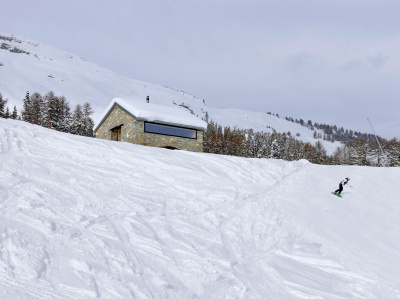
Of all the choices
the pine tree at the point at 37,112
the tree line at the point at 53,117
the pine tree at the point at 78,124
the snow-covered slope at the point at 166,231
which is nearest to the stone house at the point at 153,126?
the snow-covered slope at the point at 166,231

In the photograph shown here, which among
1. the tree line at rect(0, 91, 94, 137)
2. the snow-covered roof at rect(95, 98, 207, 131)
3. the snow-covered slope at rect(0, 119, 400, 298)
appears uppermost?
the tree line at rect(0, 91, 94, 137)

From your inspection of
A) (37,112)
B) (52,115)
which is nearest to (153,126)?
(52,115)

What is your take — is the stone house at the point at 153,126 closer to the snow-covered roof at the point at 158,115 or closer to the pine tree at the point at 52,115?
the snow-covered roof at the point at 158,115

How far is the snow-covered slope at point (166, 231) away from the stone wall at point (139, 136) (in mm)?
7010

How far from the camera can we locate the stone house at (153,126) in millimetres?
20891

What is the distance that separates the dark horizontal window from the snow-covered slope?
7.60 meters

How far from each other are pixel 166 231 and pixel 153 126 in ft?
50.9

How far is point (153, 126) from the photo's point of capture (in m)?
21.5

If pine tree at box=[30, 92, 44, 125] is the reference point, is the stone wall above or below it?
below

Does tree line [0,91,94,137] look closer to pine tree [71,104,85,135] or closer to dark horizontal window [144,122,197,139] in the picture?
pine tree [71,104,85,135]

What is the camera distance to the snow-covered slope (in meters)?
4.62

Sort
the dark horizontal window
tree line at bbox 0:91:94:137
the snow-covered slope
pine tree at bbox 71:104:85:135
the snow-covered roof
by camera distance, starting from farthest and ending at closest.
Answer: pine tree at bbox 71:104:85:135 < tree line at bbox 0:91:94:137 < the dark horizontal window < the snow-covered roof < the snow-covered slope

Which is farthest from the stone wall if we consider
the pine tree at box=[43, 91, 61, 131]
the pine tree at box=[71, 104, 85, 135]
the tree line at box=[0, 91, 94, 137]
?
the pine tree at box=[43, 91, 61, 131]

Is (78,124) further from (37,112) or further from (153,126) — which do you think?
(153,126)
